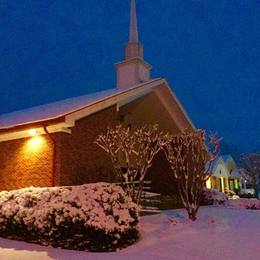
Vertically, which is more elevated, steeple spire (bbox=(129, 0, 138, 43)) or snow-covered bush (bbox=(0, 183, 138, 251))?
steeple spire (bbox=(129, 0, 138, 43))

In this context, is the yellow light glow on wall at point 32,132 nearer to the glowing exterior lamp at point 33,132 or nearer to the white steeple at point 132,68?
the glowing exterior lamp at point 33,132

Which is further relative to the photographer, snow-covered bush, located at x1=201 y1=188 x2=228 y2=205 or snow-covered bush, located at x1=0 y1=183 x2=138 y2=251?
snow-covered bush, located at x1=201 y1=188 x2=228 y2=205

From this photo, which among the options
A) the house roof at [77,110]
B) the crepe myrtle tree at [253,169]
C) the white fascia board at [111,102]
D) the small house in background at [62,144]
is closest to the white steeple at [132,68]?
the house roof at [77,110]

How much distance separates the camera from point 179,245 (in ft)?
23.8

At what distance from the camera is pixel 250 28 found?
11025 cm

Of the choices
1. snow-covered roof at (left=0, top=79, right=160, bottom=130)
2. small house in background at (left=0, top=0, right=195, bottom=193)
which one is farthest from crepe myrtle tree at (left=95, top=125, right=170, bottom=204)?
snow-covered roof at (left=0, top=79, right=160, bottom=130)

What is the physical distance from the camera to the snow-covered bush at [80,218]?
7195 mm

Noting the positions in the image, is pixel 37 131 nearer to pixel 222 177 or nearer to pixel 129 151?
pixel 129 151

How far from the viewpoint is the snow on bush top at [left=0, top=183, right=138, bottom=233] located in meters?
7.25

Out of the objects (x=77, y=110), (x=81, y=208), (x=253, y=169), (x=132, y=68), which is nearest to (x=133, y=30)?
(x=132, y=68)

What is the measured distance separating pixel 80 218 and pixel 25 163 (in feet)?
16.2

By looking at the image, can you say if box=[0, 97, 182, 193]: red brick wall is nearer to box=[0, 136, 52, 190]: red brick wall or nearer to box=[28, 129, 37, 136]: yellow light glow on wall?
box=[0, 136, 52, 190]: red brick wall

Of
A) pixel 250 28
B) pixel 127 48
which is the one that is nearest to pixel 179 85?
pixel 250 28

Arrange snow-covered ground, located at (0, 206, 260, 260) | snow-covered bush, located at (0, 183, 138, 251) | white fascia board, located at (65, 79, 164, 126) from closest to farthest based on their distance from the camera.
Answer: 1. snow-covered ground, located at (0, 206, 260, 260)
2. snow-covered bush, located at (0, 183, 138, 251)
3. white fascia board, located at (65, 79, 164, 126)
